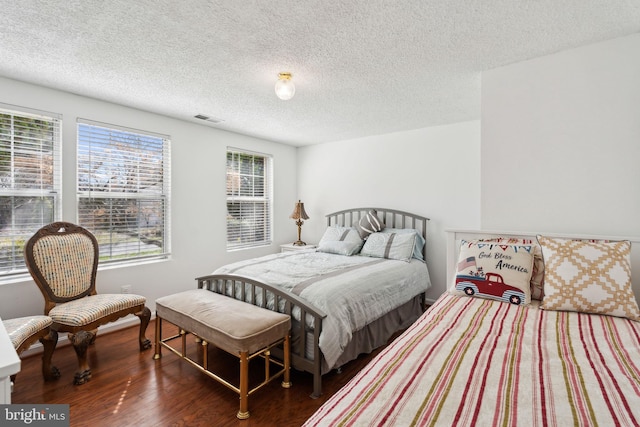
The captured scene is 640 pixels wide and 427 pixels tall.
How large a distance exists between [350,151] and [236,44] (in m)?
2.92

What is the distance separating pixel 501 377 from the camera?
3.39 feet

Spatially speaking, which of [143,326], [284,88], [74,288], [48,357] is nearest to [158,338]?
[143,326]

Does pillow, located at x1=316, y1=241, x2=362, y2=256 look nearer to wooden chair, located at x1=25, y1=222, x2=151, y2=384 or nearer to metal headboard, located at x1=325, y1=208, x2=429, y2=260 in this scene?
metal headboard, located at x1=325, y1=208, x2=429, y2=260

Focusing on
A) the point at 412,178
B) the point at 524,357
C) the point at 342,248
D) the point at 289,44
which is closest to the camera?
the point at 524,357

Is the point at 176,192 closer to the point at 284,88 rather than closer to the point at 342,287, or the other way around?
the point at 284,88

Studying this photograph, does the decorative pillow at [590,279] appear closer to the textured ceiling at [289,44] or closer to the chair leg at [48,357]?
the textured ceiling at [289,44]

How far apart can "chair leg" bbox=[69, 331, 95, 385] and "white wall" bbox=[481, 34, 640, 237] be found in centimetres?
316

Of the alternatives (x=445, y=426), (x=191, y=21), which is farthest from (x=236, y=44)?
(x=445, y=426)

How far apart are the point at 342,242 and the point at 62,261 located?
282cm

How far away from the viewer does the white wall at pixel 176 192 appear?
265 cm

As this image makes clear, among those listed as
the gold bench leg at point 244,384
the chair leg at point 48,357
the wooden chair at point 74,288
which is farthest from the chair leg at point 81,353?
the gold bench leg at point 244,384

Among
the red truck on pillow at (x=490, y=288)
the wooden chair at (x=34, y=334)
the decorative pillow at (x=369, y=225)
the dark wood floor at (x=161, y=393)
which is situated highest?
the decorative pillow at (x=369, y=225)

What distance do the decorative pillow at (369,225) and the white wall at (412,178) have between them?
30cm

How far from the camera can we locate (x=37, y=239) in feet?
8.10
